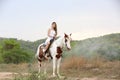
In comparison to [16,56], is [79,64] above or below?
below

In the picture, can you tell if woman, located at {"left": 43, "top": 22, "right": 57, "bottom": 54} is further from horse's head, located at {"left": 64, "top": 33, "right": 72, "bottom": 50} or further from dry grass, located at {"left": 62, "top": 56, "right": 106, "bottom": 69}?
dry grass, located at {"left": 62, "top": 56, "right": 106, "bottom": 69}

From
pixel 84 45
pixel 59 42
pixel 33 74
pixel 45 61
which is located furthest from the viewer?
pixel 84 45

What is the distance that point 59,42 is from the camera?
33.8 ft

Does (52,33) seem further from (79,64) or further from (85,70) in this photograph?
(79,64)

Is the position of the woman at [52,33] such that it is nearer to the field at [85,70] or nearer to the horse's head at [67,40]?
the horse's head at [67,40]

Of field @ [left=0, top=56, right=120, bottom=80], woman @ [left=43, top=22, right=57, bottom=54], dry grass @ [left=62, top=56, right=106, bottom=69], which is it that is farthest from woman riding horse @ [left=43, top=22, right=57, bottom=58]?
dry grass @ [left=62, top=56, right=106, bottom=69]

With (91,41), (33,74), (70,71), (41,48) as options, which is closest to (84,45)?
(91,41)

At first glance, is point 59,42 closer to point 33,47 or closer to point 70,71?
point 70,71

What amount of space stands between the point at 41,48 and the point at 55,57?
470 mm

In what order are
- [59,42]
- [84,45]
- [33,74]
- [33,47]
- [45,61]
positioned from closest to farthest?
[33,74] → [59,42] → [45,61] → [84,45] → [33,47]

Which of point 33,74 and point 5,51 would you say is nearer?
point 33,74

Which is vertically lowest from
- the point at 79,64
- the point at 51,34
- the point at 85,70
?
the point at 85,70

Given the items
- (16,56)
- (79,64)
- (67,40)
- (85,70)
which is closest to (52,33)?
(67,40)

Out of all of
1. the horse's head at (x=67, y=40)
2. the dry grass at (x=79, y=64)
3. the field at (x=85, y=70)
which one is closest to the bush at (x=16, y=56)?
the field at (x=85, y=70)
